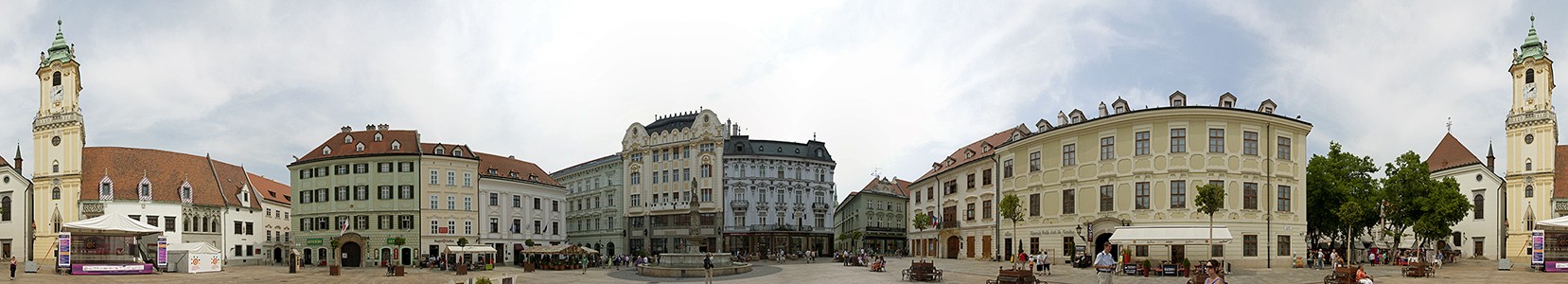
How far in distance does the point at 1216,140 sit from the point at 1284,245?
18.5ft

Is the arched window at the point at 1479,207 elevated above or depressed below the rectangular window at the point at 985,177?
below

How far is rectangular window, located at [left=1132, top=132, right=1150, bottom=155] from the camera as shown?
147ft

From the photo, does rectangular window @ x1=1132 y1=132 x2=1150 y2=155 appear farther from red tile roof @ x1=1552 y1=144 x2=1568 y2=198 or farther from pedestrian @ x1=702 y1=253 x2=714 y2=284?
red tile roof @ x1=1552 y1=144 x2=1568 y2=198

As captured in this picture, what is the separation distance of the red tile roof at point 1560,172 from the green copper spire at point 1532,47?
21.2 ft

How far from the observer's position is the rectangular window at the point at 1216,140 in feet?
143

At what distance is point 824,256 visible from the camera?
276 feet

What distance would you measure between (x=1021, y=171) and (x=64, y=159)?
55775mm

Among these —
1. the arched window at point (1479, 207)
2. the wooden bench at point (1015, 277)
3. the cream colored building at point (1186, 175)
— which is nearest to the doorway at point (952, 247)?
the cream colored building at point (1186, 175)

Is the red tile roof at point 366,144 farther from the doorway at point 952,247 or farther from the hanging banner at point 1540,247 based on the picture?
Answer: the hanging banner at point 1540,247

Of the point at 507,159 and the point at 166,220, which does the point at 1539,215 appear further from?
the point at 166,220

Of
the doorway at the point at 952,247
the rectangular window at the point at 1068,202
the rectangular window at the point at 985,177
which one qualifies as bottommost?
the doorway at the point at 952,247

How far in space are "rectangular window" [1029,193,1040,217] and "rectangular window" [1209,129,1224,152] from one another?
378 inches

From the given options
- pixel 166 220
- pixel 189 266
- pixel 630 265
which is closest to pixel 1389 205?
pixel 630 265

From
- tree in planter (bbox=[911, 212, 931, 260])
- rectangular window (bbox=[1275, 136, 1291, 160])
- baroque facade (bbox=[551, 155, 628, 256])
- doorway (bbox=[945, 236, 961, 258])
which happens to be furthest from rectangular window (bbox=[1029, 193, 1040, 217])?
baroque facade (bbox=[551, 155, 628, 256])
